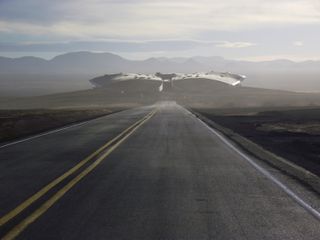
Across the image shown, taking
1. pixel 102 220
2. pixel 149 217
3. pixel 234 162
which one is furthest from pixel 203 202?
pixel 234 162

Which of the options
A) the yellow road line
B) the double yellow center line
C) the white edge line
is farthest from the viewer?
the white edge line

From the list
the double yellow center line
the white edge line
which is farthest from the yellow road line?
the white edge line

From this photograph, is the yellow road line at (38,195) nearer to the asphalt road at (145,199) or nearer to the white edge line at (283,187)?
the asphalt road at (145,199)

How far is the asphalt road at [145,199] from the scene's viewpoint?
288 inches

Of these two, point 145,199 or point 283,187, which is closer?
point 145,199

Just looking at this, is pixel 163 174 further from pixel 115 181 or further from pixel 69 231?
pixel 69 231

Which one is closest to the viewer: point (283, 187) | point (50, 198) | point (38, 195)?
point (50, 198)

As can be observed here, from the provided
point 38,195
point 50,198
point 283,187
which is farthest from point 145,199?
point 283,187

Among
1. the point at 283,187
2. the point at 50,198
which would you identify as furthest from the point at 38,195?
the point at 283,187

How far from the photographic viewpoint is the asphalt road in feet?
24.0

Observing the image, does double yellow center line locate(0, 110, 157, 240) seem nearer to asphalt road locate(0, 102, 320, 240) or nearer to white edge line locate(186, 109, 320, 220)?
asphalt road locate(0, 102, 320, 240)

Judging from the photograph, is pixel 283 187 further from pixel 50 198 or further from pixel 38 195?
pixel 38 195

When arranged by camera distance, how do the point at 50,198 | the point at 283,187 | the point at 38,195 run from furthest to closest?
the point at 283,187, the point at 38,195, the point at 50,198

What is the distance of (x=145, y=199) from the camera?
30.9 ft
